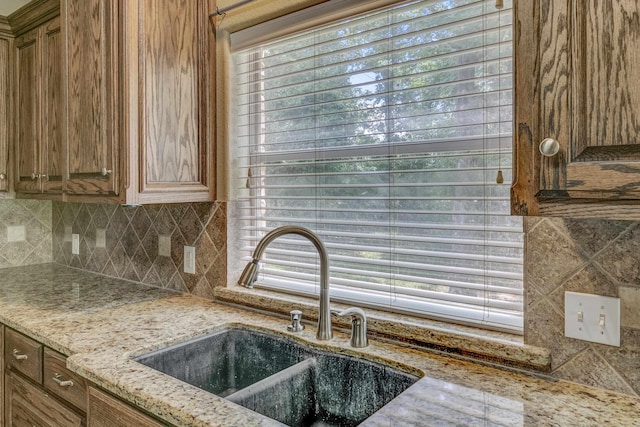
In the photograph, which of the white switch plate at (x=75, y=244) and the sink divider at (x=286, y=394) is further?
the white switch plate at (x=75, y=244)

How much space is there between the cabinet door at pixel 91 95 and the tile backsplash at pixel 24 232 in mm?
1127

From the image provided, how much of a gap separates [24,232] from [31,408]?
59.5 inches

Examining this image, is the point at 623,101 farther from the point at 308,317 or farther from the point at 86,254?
the point at 86,254

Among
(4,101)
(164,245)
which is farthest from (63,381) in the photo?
(4,101)

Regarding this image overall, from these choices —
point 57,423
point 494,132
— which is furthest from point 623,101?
point 57,423

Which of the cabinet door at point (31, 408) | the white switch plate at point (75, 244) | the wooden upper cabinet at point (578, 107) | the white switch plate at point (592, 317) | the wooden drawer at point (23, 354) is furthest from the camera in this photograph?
the white switch plate at point (75, 244)

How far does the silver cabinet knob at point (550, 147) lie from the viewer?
32.2 inches

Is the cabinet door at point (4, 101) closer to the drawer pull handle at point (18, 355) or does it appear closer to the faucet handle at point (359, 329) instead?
the drawer pull handle at point (18, 355)

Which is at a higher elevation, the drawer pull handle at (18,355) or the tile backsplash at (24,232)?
the tile backsplash at (24,232)

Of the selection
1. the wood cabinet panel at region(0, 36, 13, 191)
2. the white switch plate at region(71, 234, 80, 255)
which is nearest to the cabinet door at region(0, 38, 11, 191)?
the wood cabinet panel at region(0, 36, 13, 191)

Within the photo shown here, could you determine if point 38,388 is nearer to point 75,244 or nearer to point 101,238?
point 101,238

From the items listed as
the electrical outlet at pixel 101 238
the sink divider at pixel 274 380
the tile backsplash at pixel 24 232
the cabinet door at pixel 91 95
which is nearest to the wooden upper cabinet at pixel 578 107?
the sink divider at pixel 274 380

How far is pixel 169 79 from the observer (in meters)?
1.70

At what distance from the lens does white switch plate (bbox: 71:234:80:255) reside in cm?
268
